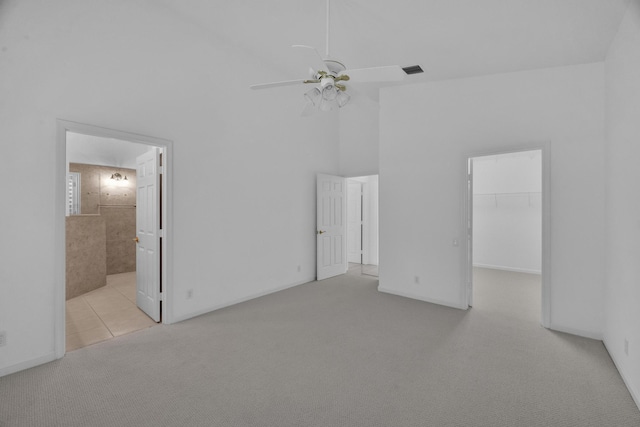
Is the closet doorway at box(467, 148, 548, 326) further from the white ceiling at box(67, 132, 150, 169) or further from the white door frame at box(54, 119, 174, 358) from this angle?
→ the white ceiling at box(67, 132, 150, 169)

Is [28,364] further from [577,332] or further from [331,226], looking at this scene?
[577,332]

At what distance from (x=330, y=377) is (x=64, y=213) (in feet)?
9.45

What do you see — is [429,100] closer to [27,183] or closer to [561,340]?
[561,340]

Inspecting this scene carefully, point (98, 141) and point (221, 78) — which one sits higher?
point (221, 78)

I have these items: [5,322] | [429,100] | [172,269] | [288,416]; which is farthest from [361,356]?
[429,100]

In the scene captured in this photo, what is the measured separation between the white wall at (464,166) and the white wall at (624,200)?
22 cm

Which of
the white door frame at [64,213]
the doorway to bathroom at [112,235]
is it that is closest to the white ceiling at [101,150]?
the doorway to bathroom at [112,235]

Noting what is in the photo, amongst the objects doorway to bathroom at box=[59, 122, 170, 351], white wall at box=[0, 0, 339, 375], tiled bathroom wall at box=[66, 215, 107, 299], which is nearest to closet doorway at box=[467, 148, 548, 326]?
white wall at box=[0, 0, 339, 375]

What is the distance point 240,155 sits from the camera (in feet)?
14.2

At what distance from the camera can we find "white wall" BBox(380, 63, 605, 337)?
325cm

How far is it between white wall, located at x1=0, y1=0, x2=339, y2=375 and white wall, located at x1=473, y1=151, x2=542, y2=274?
3.98 m

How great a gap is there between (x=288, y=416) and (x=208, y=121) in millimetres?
3522

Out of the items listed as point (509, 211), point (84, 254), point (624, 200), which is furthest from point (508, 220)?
point (84, 254)

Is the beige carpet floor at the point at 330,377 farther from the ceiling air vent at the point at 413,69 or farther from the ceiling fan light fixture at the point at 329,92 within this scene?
the ceiling air vent at the point at 413,69
